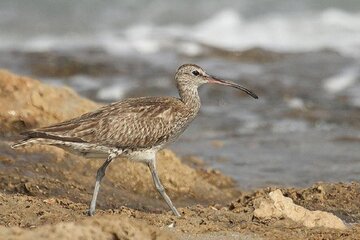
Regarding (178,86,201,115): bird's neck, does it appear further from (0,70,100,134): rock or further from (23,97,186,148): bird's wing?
(0,70,100,134): rock

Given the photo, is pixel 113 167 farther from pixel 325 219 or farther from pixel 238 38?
pixel 238 38

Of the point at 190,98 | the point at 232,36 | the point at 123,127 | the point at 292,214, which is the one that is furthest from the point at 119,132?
the point at 232,36

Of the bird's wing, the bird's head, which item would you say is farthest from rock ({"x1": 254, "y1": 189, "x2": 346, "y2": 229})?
the bird's head

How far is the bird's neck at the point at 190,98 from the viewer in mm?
9695

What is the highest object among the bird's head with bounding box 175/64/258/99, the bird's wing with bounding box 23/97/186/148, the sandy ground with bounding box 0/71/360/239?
the bird's head with bounding box 175/64/258/99

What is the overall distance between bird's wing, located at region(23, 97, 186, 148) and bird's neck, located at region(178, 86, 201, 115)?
0.45 m

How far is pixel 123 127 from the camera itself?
8891 millimetres

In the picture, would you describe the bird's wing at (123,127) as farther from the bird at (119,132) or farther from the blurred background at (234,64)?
the blurred background at (234,64)

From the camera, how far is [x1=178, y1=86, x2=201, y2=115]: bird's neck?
970cm

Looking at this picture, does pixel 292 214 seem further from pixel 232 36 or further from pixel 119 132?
pixel 232 36

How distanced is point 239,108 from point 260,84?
2331mm

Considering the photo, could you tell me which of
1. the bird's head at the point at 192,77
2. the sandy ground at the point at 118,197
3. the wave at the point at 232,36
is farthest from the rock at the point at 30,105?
the wave at the point at 232,36

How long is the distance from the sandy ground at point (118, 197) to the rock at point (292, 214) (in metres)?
0.03

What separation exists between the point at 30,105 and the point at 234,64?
1262 cm
